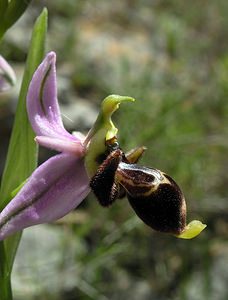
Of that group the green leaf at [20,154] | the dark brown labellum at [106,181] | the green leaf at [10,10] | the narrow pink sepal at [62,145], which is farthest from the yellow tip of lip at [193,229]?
the green leaf at [10,10]

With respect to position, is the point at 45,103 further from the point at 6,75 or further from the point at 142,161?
the point at 142,161

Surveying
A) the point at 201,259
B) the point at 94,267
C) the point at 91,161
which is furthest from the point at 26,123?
the point at 201,259

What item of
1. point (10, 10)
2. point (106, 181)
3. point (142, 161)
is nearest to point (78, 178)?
point (106, 181)

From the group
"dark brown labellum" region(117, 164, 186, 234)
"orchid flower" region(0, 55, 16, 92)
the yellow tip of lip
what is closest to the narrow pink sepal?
"dark brown labellum" region(117, 164, 186, 234)

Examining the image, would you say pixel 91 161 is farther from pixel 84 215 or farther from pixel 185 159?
pixel 84 215

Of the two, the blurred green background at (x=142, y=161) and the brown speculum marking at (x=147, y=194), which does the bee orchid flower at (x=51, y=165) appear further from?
the blurred green background at (x=142, y=161)

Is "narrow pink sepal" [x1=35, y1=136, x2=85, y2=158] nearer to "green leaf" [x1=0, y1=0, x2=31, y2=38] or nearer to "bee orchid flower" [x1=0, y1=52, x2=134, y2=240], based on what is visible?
"bee orchid flower" [x1=0, y1=52, x2=134, y2=240]

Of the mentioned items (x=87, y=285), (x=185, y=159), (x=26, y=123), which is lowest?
(x=87, y=285)
